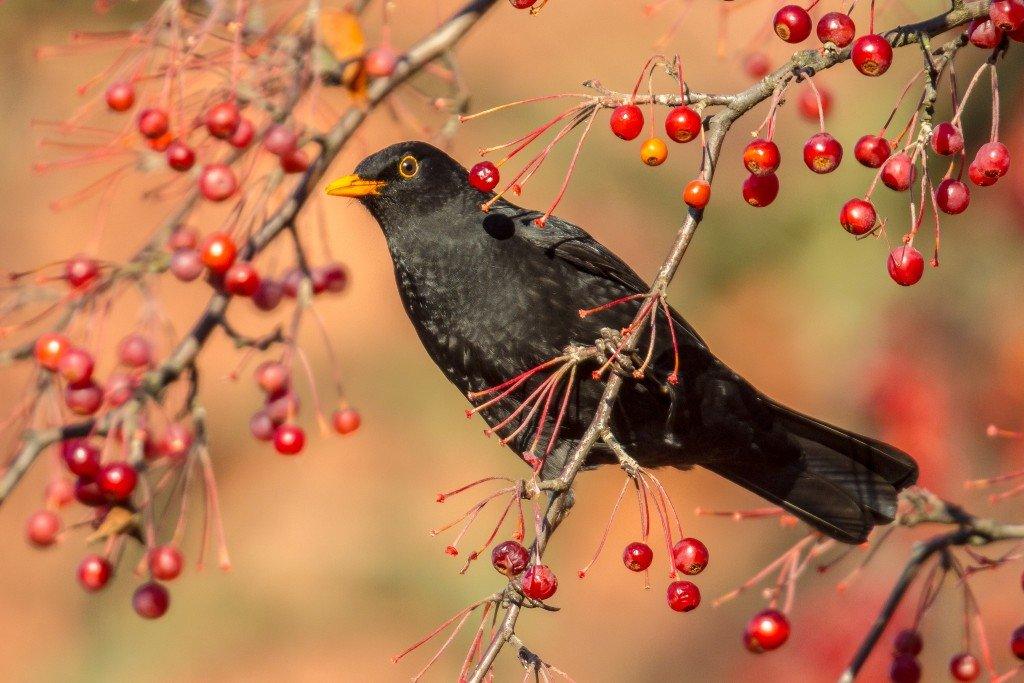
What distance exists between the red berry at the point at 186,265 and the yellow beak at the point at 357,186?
546mm

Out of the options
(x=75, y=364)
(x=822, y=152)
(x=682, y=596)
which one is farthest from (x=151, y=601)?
(x=822, y=152)

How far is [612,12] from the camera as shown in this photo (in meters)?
10.1

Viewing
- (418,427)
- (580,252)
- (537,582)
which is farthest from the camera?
(418,427)

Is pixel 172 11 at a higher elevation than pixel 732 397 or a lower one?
higher

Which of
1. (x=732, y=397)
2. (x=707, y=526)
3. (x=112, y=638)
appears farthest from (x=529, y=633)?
(x=732, y=397)

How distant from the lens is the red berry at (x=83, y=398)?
3.27 m

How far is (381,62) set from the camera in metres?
3.37

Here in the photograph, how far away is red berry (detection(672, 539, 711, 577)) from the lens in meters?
2.37

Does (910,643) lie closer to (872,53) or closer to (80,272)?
(872,53)

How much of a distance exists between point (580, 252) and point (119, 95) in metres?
1.38

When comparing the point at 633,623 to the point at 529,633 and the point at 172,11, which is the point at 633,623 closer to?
the point at 529,633

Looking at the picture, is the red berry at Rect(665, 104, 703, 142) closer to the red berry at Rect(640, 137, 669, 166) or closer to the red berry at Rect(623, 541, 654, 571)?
the red berry at Rect(640, 137, 669, 166)

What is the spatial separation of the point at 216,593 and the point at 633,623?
125 inches

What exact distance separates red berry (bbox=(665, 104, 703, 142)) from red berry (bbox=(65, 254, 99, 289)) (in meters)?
1.78
